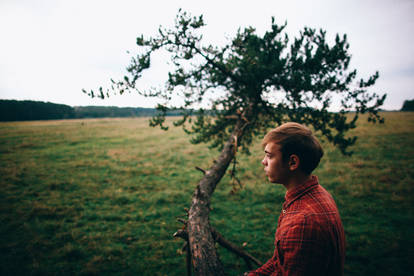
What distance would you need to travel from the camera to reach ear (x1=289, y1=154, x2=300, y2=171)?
1.81 metres

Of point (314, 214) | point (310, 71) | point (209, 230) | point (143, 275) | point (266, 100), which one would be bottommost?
point (143, 275)

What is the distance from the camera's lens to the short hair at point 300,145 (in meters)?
1.78

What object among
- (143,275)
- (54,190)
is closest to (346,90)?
(143,275)

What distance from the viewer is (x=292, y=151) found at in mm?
1830

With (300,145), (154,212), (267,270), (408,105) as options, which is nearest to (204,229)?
(267,270)

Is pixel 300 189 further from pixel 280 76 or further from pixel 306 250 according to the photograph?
pixel 280 76

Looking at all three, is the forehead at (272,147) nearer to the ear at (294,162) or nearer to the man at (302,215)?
the man at (302,215)

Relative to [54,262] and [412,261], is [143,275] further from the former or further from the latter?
[412,261]

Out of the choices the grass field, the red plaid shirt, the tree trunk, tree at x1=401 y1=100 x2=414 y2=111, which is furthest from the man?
tree at x1=401 y1=100 x2=414 y2=111

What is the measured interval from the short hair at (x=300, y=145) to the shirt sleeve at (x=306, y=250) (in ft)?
1.74

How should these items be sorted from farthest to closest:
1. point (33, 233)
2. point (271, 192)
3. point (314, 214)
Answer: point (271, 192) → point (33, 233) → point (314, 214)

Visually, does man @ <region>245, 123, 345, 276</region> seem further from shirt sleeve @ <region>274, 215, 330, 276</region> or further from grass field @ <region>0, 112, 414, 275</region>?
grass field @ <region>0, 112, 414, 275</region>

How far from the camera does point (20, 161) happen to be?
60.0 ft

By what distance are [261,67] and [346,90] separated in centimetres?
280
